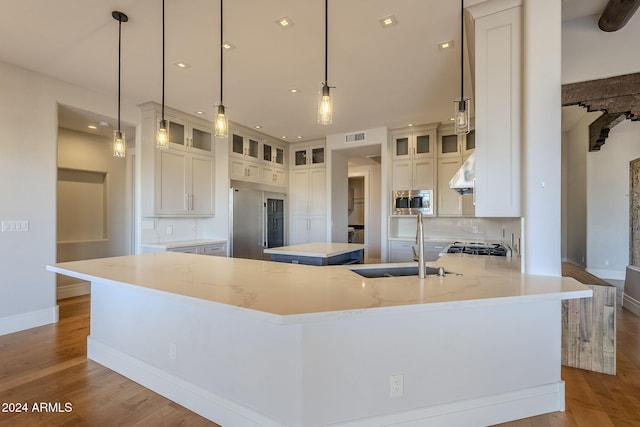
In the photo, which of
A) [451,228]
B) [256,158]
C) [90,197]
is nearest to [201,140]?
[256,158]

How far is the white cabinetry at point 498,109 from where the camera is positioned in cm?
214

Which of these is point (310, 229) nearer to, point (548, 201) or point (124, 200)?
point (124, 200)

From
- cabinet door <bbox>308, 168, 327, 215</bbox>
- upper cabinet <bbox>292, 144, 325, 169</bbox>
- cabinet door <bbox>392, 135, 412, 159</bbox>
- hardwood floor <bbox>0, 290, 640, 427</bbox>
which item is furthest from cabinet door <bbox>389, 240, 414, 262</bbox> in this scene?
hardwood floor <bbox>0, 290, 640, 427</bbox>

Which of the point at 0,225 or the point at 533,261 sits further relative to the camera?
the point at 0,225

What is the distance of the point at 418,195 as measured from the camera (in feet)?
17.7

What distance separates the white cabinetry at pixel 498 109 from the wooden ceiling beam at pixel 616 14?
2.13ft

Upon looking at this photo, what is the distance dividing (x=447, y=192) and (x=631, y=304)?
8.63 ft

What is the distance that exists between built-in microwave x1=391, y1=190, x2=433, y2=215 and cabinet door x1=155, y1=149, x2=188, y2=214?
3.46 meters

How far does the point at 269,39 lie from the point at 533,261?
8.66ft

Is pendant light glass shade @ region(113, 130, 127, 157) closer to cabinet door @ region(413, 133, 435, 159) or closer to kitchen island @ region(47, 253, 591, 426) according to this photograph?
kitchen island @ region(47, 253, 591, 426)

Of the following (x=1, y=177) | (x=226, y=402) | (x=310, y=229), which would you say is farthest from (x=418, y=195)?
(x=1, y=177)

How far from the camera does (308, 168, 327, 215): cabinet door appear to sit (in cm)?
606

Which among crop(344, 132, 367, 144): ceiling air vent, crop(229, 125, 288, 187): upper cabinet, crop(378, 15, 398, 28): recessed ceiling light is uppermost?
crop(378, 15, 398, 28): recessed ceiling light

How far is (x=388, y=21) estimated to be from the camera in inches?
94.6
